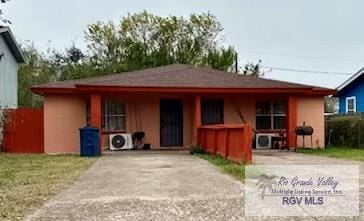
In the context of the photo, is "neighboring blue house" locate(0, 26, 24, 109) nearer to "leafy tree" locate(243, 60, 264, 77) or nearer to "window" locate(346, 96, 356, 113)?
"window" locate(346, 96, 356, 113)

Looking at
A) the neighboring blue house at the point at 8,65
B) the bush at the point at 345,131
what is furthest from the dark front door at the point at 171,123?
the neighboring blue house at the point at 8,65

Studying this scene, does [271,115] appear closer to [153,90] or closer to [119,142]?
[153,90]

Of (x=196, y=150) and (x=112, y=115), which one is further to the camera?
(x=112, y=115)

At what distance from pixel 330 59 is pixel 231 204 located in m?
42.9

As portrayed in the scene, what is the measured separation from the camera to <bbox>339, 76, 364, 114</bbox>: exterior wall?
2770cm

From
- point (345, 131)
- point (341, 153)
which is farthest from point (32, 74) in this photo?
point (341, 153)

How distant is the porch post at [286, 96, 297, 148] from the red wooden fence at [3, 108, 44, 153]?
30.4ft

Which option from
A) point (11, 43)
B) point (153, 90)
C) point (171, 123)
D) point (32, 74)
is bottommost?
point (171, 123)

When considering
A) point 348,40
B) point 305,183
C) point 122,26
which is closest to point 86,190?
point 305,183

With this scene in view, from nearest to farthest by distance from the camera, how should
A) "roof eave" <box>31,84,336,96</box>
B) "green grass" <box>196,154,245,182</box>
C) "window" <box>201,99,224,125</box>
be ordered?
"green grass" <box>196,154,245,182</box>
"roof eave" <box>31,84,336,96</box>
"window" <box>201,99,224,125</box>

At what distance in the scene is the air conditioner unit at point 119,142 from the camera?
786 inches

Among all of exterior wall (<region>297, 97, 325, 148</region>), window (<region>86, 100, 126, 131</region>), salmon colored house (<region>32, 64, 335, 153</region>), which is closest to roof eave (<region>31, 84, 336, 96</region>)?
salmon colored house (<region>32, 64, 335, 153</region>)

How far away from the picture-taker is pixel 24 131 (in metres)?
20.9

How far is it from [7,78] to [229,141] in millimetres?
15198
